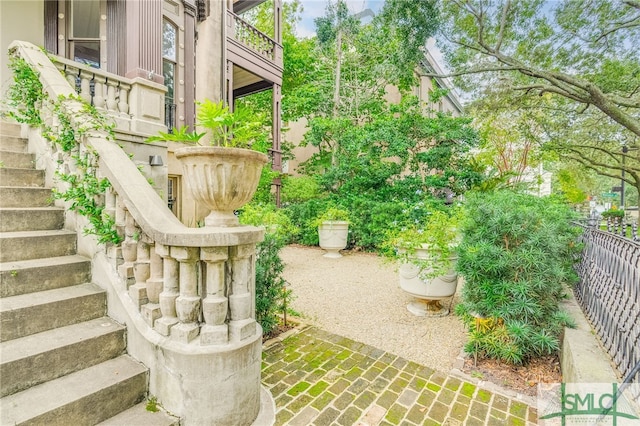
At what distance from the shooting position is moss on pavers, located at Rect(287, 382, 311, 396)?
99.9 inches

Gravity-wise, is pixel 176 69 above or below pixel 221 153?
above

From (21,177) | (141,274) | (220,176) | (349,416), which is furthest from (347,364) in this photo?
(21,177)

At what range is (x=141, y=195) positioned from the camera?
2.32m

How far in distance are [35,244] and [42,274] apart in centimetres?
38

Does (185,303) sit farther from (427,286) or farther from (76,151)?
(427,286)

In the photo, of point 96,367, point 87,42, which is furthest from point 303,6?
point 96,367

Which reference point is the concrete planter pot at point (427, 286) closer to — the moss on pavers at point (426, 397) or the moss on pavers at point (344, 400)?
the moss on pavers at point (426, 397)

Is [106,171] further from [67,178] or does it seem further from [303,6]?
[303,6]

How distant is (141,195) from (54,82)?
2.15 meters

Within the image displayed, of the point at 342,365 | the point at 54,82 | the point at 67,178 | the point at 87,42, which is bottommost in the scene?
the point at 342,365

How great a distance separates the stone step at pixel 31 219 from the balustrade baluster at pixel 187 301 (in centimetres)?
189

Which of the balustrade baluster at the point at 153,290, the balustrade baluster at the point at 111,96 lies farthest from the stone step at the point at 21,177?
the balustrade baluster at the point at 153,290

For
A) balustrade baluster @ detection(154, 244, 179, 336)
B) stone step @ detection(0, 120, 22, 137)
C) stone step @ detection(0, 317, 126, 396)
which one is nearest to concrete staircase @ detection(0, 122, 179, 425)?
stone step @ detection(0, 317, 126, 396)

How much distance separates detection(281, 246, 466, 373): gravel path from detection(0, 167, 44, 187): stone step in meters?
3.33
